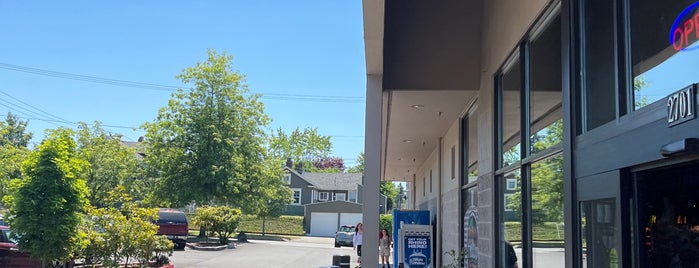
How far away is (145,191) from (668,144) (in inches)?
1700

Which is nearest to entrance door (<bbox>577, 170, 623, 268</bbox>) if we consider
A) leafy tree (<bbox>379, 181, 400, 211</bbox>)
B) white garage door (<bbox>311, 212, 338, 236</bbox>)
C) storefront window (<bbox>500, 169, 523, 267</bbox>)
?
storefront window (<bbox>500, 169, 523, 267</bbox>)

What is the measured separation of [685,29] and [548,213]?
2547mm

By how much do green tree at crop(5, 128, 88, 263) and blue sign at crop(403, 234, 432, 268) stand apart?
7197mm

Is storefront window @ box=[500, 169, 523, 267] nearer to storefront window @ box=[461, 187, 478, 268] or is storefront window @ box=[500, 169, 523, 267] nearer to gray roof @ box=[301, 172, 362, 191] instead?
storefront window @ box=[461, 187, 478, 268]

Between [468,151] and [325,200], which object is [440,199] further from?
[325,200]

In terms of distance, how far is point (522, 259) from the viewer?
6301mm

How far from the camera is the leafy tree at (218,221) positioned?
35406mm

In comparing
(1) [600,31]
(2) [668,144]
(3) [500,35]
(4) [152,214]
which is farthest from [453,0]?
(4) [152,214]

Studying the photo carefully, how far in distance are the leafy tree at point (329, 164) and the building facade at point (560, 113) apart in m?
83.6

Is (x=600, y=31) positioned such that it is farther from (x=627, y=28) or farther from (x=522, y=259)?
(x=522, y=259)

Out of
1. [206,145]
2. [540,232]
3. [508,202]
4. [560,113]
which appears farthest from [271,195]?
[560,113]

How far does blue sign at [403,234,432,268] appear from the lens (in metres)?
14.5

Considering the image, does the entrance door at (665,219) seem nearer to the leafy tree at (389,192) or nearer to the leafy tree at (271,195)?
the leafy tree at (271,195)

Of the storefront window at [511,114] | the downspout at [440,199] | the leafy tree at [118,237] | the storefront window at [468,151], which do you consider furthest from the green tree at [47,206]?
the storefront window at [511,114]
